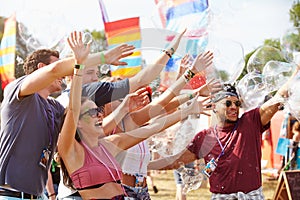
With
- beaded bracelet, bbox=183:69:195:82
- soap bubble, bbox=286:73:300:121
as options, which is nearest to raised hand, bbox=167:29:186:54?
beaded bracelet, bbox=183:69:195:82

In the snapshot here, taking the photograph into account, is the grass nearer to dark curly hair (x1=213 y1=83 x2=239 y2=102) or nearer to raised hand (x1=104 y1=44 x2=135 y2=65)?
dark curly hair (x1=213 y1=83 x2=239 y2=102)

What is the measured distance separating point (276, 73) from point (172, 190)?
15.7 ft

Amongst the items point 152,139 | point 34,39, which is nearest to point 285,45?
point 152,139

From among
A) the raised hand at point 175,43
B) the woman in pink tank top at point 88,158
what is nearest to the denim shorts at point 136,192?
the woman in pink tank top at point 88,158

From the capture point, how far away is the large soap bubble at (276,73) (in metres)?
4.41

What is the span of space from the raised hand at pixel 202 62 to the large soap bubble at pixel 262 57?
1.18 metres

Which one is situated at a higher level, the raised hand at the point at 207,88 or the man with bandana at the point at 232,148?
the raised hand at the point at 207,88

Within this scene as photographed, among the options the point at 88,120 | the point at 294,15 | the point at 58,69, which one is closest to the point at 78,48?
the point at 58,69

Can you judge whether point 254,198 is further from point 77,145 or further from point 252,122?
point 77,145

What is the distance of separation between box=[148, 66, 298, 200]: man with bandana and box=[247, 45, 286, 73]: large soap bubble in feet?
1.13

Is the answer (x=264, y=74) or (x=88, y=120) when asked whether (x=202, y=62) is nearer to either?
(x=88, y=120)

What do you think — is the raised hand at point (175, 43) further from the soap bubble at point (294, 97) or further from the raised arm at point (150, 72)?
the soap bubble at point (294, 97)

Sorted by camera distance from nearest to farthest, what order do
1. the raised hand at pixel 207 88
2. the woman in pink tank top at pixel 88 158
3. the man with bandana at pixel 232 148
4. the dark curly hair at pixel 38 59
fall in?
the woman in pink tank top at pixel 88 158, the dark curly hair at pixel 38 59, the raised hand at pixel 207 88, the man with bandana at pixel 232 148

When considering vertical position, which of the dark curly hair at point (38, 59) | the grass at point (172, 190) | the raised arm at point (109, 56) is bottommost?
the grass at point (172, 190)
